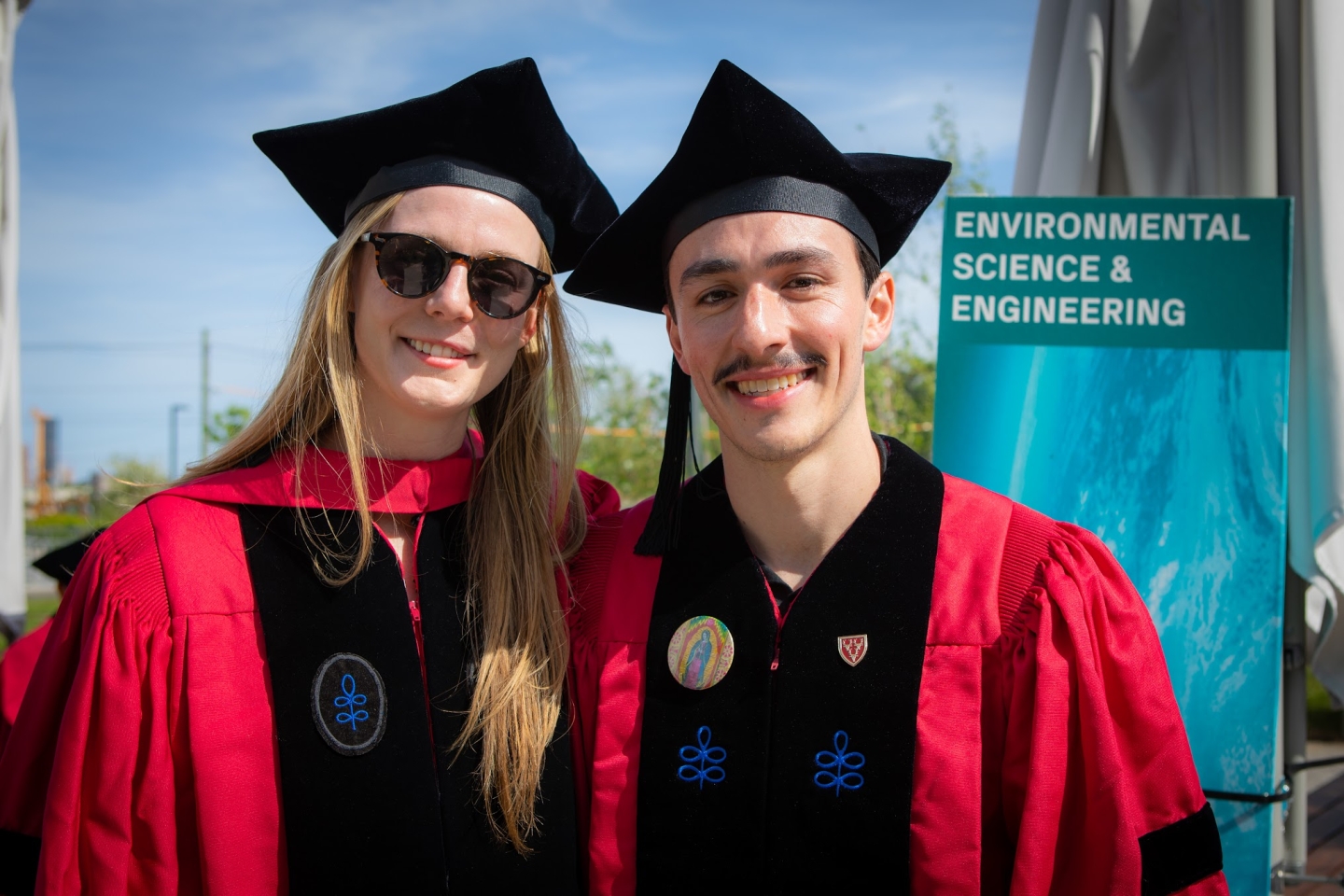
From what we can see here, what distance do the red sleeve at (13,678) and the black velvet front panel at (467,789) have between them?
1.97 metres

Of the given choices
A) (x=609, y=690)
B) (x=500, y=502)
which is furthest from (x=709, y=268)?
(x=609, y=690)

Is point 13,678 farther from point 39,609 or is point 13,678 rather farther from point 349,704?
point 39,609

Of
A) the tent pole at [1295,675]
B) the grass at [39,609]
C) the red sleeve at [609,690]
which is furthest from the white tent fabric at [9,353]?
the grass at [39,609]

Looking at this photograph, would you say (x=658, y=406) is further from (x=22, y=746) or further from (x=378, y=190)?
(x=22, y=746)

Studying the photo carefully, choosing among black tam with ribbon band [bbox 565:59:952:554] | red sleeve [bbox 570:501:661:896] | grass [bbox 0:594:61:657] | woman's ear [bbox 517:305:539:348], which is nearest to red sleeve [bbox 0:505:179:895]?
red sleeve [bbox 570:501:661:896]

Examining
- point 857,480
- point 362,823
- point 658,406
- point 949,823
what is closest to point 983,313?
point 857,480

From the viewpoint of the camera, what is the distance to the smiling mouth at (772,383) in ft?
6.61

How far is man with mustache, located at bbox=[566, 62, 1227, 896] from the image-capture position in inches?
71.8

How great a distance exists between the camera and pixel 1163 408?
262 cm

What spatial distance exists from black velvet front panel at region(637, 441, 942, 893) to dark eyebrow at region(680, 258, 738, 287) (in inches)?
22.7

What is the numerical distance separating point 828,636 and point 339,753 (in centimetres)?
97

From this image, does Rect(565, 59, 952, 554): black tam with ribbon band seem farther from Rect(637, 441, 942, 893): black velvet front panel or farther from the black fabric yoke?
the black fabric yoke

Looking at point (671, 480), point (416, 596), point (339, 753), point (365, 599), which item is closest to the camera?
point (339, 753)

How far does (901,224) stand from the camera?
7.29 feet
